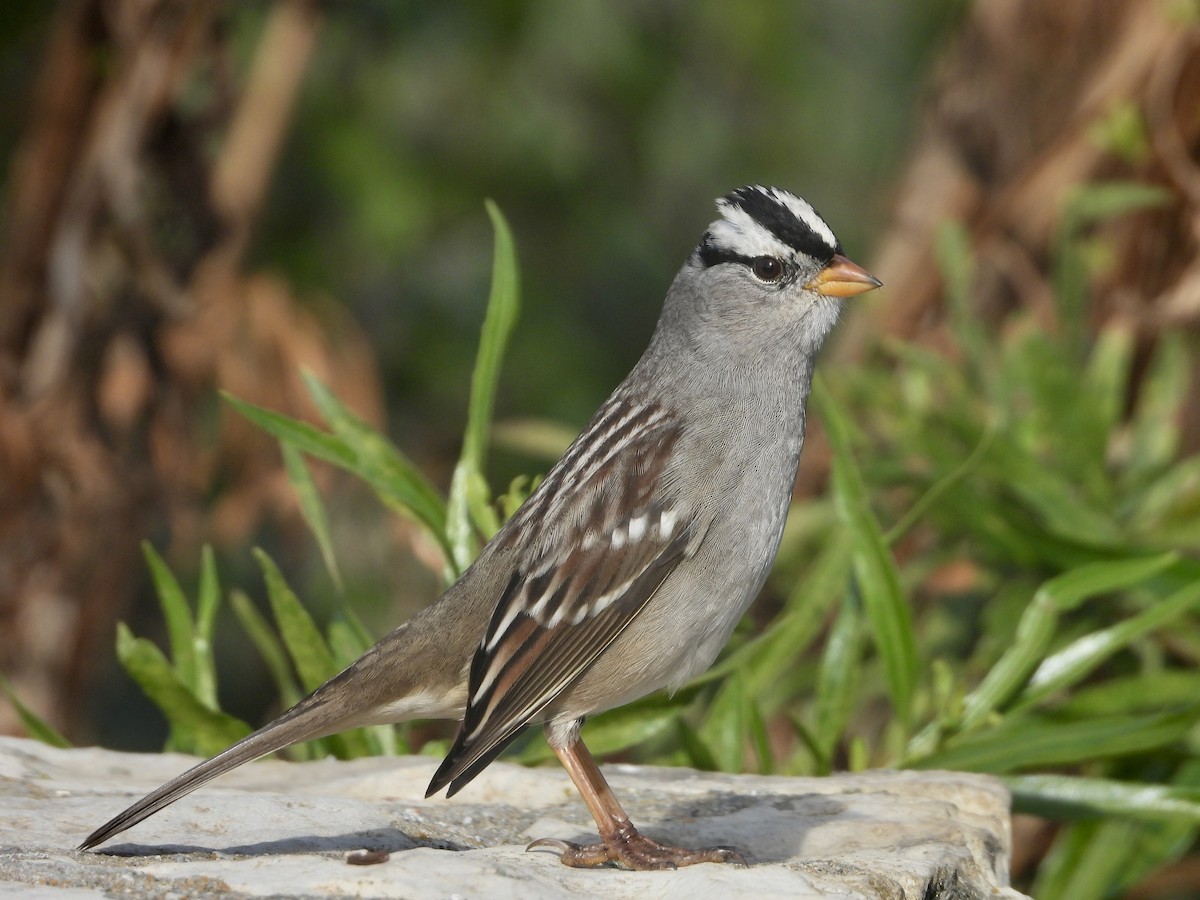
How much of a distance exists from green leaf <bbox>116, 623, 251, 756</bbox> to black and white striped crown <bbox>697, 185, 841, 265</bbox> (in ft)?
5.59

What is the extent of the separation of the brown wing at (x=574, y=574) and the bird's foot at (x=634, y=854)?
26 cm

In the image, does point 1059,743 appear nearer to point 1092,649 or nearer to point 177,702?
point 1092,649

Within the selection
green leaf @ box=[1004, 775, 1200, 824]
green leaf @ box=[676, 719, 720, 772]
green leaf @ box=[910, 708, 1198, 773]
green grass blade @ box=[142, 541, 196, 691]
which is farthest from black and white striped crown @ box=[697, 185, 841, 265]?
green grass blade @ box=[142, 541, 196, 691]

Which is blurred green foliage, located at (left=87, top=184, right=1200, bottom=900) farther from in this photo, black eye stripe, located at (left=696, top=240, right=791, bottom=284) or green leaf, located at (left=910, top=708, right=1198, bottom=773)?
black eye stripe, located at (left=696, top=240, right=791, bottom=284)

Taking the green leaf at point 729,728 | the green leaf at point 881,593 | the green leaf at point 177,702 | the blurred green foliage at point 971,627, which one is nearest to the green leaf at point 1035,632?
the blurred green foliage at point 971,627

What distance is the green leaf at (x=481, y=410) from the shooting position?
4.07 m

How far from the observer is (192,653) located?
404 cm

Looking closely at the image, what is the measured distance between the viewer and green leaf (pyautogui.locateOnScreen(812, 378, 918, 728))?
3.99 metres

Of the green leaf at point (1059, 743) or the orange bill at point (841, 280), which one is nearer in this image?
the orange bill at point (841, 280)

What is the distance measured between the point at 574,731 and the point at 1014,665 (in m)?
1.33

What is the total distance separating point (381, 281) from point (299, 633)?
14.6 feet

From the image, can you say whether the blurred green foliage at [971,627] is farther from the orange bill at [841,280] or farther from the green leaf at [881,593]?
the orange bill at [841,280]

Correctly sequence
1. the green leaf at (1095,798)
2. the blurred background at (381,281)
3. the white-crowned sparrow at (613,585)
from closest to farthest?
1. the white-crowned sparrow at (613,585)
2. the green leaf at (1095,798)
3. the blurred background at (381,281)

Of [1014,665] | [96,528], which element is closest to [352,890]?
[1014,665]
